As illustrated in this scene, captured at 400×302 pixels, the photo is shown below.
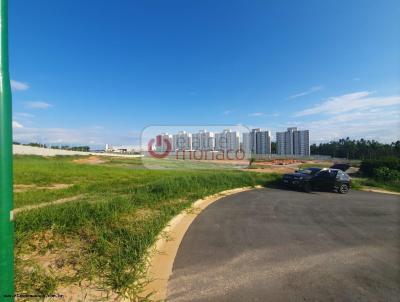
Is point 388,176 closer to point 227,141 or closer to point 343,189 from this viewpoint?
point 343,189

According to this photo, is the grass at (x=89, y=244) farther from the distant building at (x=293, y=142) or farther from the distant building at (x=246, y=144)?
the distant building at (x=293, y=142)

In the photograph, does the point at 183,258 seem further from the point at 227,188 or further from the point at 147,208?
the point at 227,188

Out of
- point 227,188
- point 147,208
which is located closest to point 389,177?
point 227,188

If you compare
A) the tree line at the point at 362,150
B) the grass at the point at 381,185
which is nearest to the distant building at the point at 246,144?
the grass at the point at 381,185

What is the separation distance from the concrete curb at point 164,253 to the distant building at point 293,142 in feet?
308

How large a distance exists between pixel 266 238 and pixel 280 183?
10829 millimetres

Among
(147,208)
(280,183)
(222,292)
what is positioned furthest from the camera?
(280,183)

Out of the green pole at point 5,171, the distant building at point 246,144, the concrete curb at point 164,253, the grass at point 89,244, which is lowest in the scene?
the concrete curb at point 164,253

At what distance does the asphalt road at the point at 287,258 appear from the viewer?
2988 millimetres

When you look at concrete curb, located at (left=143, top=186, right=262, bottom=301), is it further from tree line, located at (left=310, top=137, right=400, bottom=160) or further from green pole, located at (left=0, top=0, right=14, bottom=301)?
tree line, located at (left=310, top=137, right=400, bottom=160)

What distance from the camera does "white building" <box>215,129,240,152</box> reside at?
4215 centimetres

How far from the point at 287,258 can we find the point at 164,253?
222 cm

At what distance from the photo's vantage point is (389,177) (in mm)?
18062

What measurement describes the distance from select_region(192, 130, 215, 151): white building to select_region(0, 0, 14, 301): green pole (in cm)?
4182
